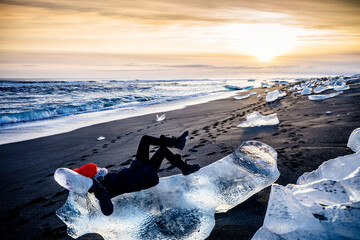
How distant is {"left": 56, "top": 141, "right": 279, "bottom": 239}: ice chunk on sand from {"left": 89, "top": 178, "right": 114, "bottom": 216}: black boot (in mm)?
145

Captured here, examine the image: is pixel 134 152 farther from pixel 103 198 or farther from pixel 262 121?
pixel 262 121

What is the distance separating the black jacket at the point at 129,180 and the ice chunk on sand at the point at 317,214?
1.24m

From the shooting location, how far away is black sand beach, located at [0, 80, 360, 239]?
93.1 inches

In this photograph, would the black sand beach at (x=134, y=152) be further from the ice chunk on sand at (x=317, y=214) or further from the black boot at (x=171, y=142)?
the black boot at (x=171, y=142)

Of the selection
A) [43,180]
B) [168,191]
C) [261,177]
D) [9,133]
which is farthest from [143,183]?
[9,133]

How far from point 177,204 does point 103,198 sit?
27.3 inches

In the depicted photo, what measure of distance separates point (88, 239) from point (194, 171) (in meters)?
1.27

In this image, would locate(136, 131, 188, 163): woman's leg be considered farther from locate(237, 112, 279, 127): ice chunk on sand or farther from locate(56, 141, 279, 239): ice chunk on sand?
locate(237, 112, 279, 127): ice chunk on sand

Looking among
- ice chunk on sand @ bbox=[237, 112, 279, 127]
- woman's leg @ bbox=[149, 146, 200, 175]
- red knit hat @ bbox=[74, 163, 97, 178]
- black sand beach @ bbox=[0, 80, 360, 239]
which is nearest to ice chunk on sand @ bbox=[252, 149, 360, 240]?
black sand beach @ bbox=[0, 80, 360, 239]

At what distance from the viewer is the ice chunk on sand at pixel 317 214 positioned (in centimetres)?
136

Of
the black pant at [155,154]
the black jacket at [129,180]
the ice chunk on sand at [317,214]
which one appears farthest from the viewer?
the black pant at [155,154]

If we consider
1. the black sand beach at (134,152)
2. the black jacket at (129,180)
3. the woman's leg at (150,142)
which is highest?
the woman's leg at (150,142)

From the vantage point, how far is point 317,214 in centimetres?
148

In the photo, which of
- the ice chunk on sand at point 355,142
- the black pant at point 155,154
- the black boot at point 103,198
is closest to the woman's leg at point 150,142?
the black pant at point 155,154
